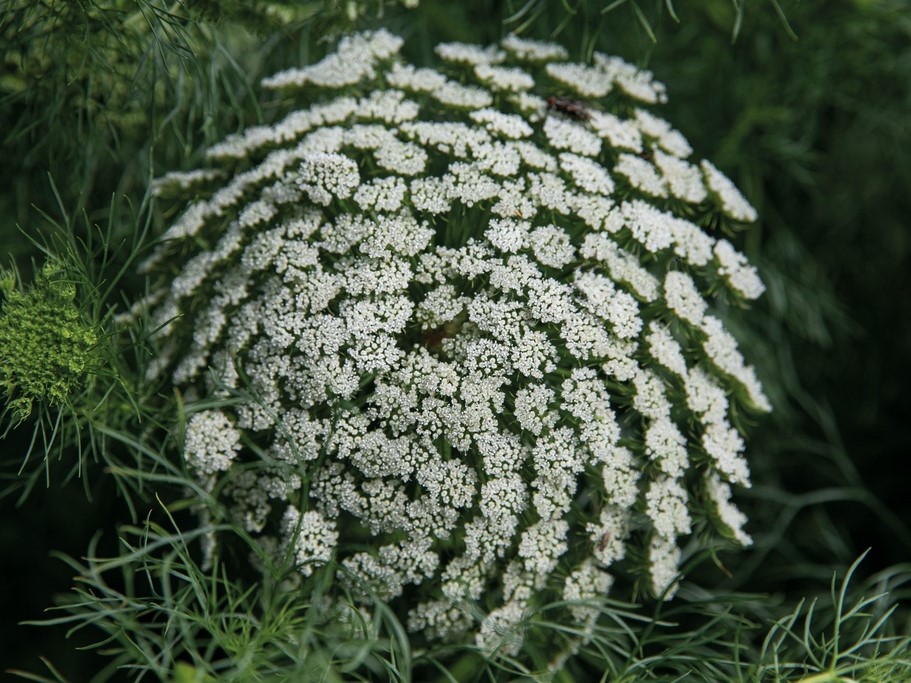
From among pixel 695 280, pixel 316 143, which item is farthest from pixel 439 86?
pixel 695 280

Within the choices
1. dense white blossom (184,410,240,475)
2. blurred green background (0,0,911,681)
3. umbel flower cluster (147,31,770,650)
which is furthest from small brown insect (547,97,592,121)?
dense white blossom (184,410,240,475)

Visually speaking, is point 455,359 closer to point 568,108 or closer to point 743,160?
point 568,108

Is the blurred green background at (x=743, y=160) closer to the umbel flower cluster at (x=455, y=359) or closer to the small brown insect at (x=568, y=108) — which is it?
the small brown insect at (x=568, y=108)

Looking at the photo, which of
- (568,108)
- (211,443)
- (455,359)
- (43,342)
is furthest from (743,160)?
(43,342)

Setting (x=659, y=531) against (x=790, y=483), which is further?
(x=790, y=483)

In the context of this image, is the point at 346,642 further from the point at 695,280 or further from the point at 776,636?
the point at 776,636

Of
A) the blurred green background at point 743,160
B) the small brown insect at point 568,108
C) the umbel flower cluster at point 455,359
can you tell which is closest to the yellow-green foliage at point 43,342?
the umbel flower cluster at point 455,359
